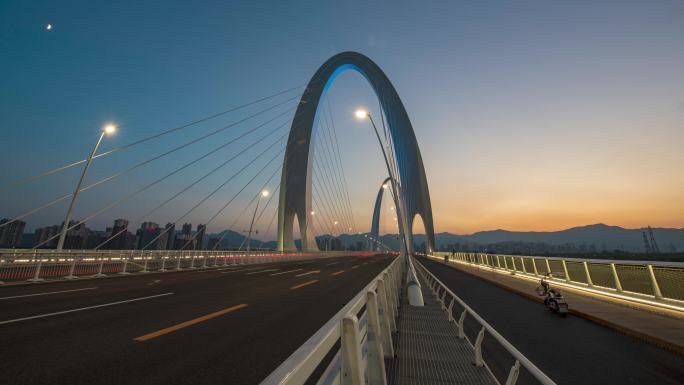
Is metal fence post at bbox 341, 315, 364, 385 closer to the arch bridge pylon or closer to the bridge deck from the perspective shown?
the bridge deck

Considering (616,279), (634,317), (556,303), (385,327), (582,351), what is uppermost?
(616,279)

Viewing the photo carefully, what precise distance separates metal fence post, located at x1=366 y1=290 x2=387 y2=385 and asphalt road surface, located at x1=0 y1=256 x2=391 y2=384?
1.48 metres

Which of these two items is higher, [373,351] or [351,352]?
[351,352]

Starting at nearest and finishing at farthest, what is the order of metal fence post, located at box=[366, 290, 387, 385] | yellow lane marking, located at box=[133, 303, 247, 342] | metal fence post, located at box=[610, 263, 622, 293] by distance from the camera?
1. metal fence post, located at box=[366, 290, 387, 385]
2. yellow lane marking, located at box=[133, 303, 247, 342]
3. metal fence post, located at box=[610, 263, 622, 293]

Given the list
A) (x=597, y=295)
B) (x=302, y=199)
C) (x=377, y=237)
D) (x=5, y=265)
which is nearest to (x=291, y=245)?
(x=302, y=199)

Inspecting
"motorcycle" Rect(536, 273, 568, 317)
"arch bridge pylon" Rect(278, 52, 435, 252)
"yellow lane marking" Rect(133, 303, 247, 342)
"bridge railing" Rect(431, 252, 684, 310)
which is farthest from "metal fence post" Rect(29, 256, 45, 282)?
"arch bridge pylon" Rect(278, 52, 435, 252)

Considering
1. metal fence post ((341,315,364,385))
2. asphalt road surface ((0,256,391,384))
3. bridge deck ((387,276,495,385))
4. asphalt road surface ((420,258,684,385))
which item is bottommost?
asphalt road surface ((420,258,684,385))

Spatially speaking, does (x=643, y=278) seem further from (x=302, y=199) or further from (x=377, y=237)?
(x=377, y=237)

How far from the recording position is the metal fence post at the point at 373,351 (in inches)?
145

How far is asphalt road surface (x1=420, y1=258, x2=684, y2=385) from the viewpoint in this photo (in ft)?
16.4

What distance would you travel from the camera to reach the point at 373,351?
3.76 meters

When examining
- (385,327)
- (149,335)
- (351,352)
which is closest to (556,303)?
(385,327)

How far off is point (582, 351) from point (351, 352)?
21.1 ft

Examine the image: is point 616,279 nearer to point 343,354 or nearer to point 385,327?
point 385,327
